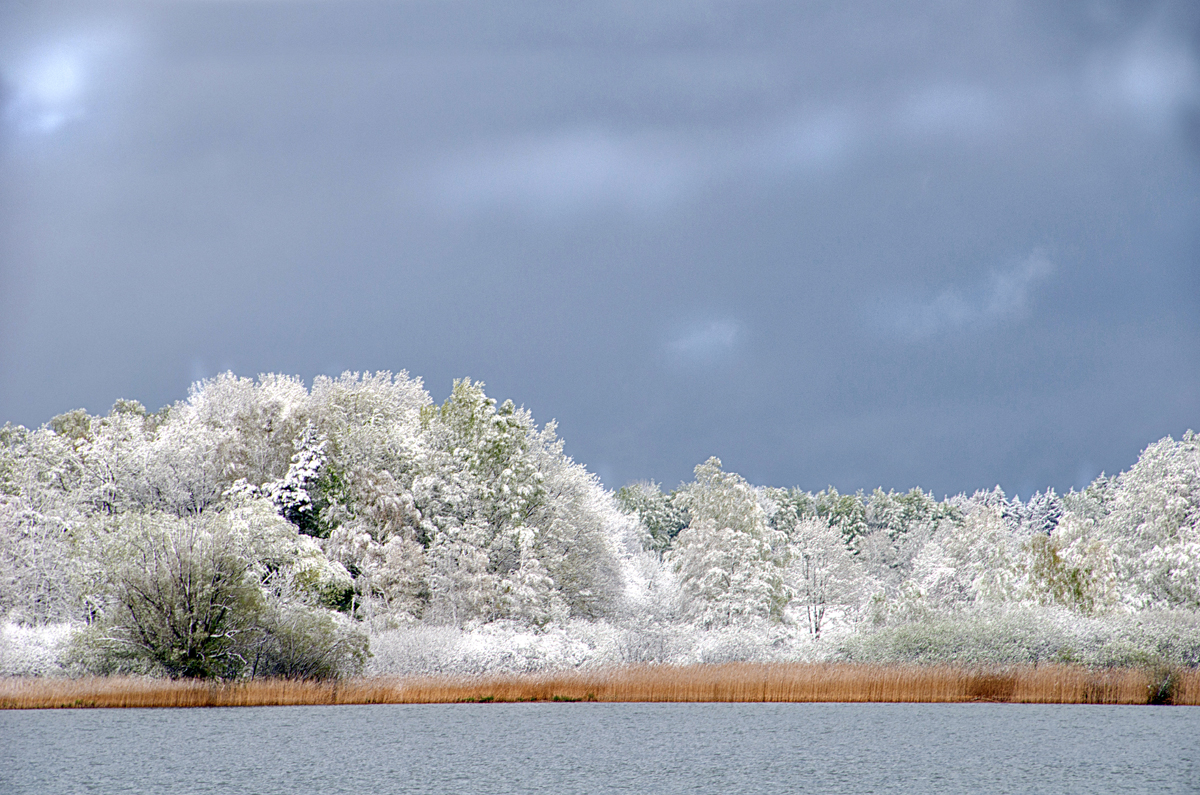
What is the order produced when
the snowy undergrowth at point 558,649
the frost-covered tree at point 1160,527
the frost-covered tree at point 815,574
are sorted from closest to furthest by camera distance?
the snowy undergrowth at point 558,649, the frost-covered tree at point 1160,527, the frost-covered tree at point 815,574

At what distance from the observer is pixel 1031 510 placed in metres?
111

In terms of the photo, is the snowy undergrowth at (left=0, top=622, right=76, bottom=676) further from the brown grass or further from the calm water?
the calm water

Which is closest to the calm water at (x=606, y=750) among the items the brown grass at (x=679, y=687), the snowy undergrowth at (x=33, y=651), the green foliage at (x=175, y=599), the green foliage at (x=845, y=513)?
the brown grass at (x=679, y=687)

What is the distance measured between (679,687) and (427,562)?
15343 mm

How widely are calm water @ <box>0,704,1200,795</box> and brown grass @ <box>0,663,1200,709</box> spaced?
145 cm

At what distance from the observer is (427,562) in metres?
43.7

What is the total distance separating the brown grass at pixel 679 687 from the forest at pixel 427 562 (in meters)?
1.27

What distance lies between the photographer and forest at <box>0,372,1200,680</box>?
1231 inches

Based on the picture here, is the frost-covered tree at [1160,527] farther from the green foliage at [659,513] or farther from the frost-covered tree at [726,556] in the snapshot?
the green foliage at [659,513]

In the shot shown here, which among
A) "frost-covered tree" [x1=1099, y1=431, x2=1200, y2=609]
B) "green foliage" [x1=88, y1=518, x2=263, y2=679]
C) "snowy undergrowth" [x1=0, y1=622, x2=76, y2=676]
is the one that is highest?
"frost-covered tree" [x1=1099, y1=431, x2=1200, y2=609]

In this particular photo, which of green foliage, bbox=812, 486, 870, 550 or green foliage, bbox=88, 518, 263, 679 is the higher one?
green foliage, bbox=812, 486, 870, 550

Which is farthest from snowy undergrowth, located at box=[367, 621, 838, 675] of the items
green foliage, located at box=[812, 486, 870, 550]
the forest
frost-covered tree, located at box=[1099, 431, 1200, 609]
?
green foliage, located at box=[812, 486, 870, 550]

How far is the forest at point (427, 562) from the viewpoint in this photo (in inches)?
1231

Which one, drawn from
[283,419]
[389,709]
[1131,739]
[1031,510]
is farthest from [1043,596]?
[1031,510]
